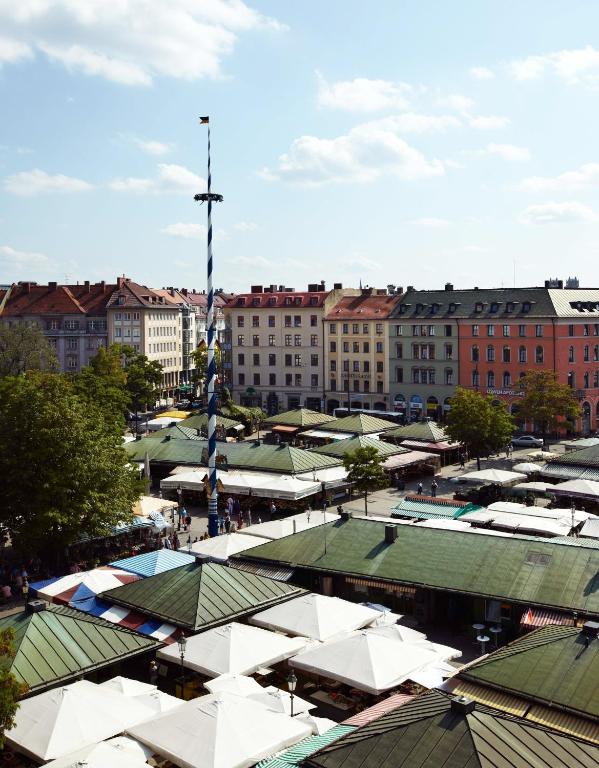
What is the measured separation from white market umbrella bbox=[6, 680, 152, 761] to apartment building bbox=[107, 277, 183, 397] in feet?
259

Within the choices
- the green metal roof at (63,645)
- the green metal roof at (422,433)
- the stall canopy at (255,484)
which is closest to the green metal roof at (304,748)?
the green metal roof at (63,645)

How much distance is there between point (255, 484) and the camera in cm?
3919

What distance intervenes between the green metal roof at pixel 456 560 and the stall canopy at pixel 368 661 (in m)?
4.26

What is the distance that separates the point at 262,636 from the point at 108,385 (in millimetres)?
45217

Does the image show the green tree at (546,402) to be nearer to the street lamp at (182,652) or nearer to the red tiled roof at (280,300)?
the red tiled roof at (280,300)

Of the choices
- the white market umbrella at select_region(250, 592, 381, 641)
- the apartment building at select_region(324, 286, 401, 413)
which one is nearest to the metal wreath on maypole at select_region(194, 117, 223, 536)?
the white market umbrella at select_region(250, 592, 381, 641)

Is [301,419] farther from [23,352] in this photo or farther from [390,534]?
[390,534]

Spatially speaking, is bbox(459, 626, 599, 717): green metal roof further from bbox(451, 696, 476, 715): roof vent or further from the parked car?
the parked car

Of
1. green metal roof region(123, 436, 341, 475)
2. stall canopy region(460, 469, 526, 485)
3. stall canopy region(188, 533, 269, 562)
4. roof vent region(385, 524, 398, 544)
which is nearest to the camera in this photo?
roof vent region(385, 524, 398, 544)

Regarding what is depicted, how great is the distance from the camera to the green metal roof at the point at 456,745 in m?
11.8

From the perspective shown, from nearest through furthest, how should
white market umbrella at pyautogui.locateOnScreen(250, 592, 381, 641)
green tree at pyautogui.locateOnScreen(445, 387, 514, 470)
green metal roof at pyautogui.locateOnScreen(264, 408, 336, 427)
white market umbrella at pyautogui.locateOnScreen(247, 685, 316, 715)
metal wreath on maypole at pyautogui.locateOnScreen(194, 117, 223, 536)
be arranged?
white market umbrella at pyautogui.locateOnScreen(247, 685, 316, 715) → white market umbrella at pyautogui.locateOnScreen(250, 592, 381, 641) → metal wreath on maypole at pyautogui.locateOnScreen(194, 117, 223, 536) → green tree at pyautogui.locateOnScreen(445, 387, 514, 470) → green metal roof at pyautogui.locateOnScreen(264, 408, 336, 427)

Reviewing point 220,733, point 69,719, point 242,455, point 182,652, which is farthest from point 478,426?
point 69,719

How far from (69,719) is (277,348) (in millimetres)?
72834

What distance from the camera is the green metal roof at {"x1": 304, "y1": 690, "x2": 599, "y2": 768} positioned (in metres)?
11.8
